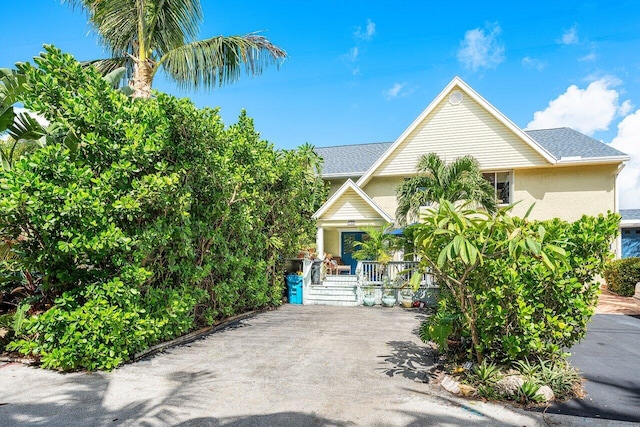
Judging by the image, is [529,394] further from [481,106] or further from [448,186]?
[481,106]

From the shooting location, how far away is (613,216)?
178 inches

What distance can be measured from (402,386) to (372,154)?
17.8 m

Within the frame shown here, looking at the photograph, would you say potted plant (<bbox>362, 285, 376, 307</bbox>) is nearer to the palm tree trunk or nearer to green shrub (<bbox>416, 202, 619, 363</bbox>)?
green shrub (<bbox>416, 202, 619, 363</bbox>)

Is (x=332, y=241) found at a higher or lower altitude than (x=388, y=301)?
higher

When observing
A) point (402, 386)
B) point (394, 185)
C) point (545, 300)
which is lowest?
point (402, 386)

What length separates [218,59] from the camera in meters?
11.8

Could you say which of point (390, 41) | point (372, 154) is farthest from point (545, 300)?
point (372, 154)

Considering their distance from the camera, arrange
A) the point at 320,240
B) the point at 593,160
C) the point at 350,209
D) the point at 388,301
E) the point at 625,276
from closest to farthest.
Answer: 1. the point at 388,301
2. the point at 625,276
3. the point at 593,160
4. the point at 350,209
5. the point at 320,240

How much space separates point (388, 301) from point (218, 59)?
33.5 feet

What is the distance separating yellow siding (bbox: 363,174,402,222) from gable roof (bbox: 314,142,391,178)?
1.01m

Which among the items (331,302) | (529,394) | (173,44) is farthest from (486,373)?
(173,44)

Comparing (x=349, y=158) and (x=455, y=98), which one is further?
(x=349, y=158)

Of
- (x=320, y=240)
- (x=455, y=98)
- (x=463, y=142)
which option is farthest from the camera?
(x=455, y=98)

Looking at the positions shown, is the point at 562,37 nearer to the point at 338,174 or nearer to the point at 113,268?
the point at 338,174
